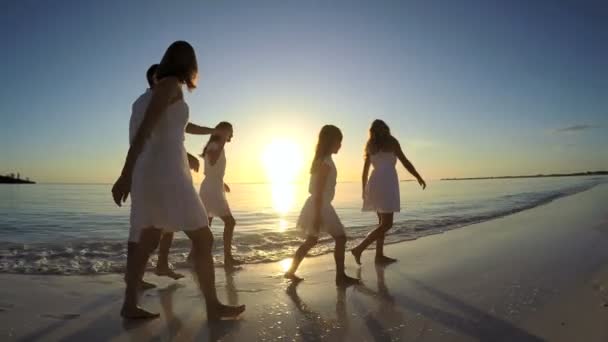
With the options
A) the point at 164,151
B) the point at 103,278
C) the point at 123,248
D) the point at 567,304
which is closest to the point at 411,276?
the point at 567,304

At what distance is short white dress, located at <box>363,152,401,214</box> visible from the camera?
6633 mm

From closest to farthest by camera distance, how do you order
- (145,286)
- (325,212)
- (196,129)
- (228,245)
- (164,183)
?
(164,183) → (196,129) → (145,286) → (325,212) → (228,245)

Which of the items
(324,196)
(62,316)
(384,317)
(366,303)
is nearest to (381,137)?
(324,196)

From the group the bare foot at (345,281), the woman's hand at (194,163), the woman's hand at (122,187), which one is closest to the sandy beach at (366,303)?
the bare foot at (345,281)

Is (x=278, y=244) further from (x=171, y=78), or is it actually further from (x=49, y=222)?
(x=49, y=222)

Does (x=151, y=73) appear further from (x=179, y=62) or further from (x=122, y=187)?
(x=122, y=187)

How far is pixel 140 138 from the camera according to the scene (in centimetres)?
308

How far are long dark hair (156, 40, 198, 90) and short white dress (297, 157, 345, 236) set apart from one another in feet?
7.09

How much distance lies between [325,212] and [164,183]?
229 centimetres

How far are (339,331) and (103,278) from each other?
12.0 feet

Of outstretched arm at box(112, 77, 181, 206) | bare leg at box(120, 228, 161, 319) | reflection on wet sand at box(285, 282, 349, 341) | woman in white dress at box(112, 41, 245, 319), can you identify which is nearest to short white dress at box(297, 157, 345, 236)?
reflection on wet sand at box(285, 282, 349, 341)

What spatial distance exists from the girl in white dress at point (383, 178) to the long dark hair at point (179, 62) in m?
3.91

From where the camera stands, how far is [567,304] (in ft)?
11.8

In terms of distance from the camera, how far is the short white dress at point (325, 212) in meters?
5.09
